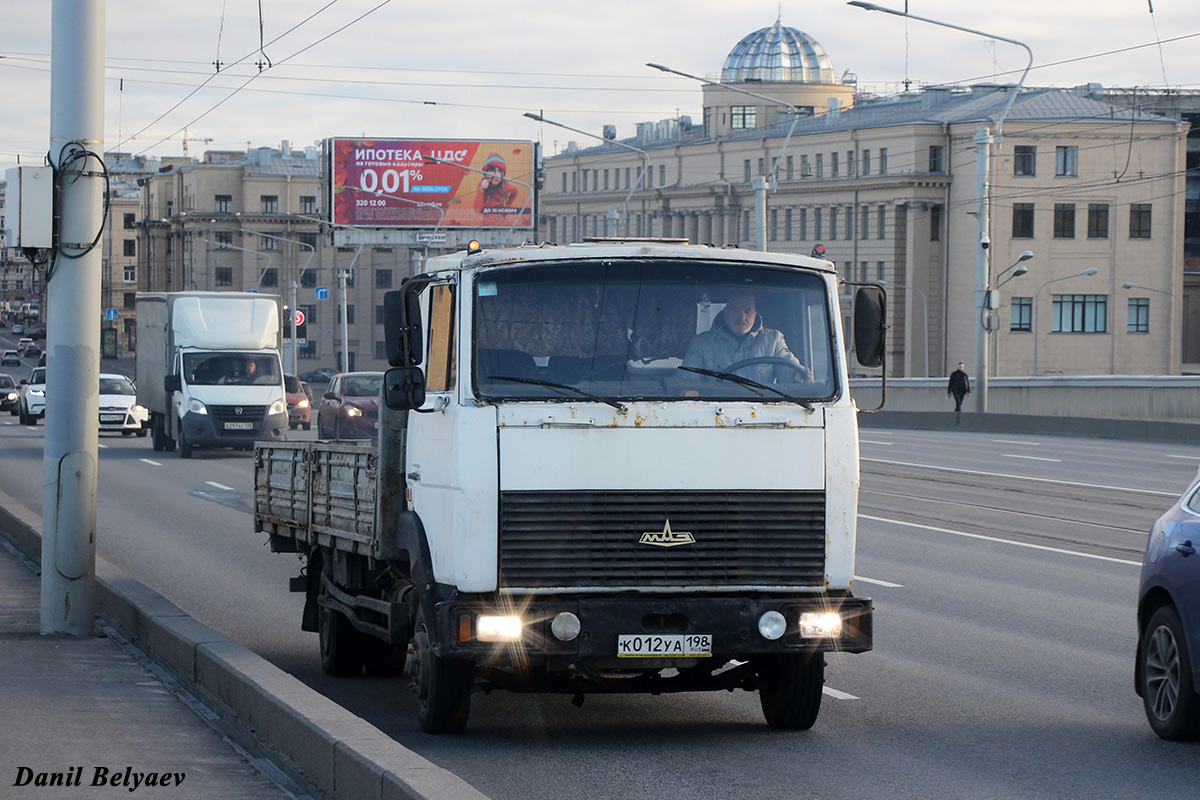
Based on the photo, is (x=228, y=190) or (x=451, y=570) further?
(x=228, y=190)

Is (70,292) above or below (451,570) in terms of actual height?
above

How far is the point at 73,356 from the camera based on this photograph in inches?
419

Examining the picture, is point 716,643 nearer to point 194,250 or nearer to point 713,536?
point 713,536

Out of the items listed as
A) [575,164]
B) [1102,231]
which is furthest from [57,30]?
[575,164]

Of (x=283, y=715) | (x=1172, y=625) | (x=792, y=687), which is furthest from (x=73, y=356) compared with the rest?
(x=1172, y=625)

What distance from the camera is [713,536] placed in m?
7.80

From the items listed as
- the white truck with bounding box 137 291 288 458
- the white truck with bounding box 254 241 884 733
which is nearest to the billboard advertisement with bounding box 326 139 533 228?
the white truck with bounding box 137 291 288 458

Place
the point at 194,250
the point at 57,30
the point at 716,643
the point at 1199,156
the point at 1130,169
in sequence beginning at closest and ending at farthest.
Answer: the point at 716,643 → the point at 57,30 → the point at 1130,169 → the point at 1199,156 → the point at 194,250

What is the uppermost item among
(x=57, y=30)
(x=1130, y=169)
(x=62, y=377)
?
(x=1130, y=169)

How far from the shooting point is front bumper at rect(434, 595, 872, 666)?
763 cm

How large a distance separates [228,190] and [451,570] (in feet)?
410

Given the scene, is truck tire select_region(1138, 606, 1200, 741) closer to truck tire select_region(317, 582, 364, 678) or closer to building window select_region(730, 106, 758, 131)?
truck tire select_region(317, 582, 364, 678)

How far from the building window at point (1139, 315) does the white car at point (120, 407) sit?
66.1 meters

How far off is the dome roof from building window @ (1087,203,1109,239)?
18629mm
